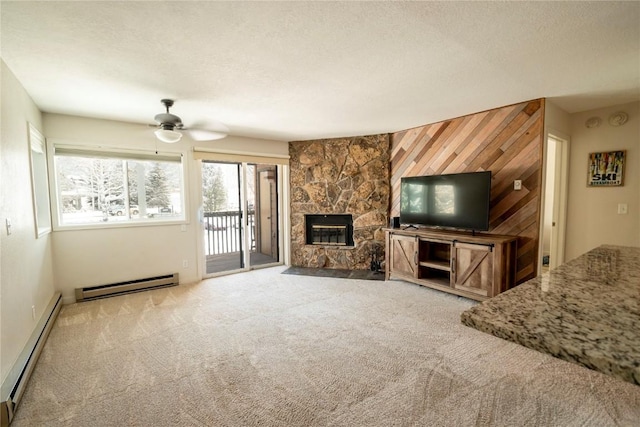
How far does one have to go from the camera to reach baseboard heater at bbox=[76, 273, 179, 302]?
3.72 m

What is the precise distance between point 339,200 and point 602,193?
360cm

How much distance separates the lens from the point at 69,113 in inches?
139

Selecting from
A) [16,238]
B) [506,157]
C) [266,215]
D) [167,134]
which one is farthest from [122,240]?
[506,157]

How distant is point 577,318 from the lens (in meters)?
0.80

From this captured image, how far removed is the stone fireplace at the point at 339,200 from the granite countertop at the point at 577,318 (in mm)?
3799

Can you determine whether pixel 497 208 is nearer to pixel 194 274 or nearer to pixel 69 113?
pixel 194 274

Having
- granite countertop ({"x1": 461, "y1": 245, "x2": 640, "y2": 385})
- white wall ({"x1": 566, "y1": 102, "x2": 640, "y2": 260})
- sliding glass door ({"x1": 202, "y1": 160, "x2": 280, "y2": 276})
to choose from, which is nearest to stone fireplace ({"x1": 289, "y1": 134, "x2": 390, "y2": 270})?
sliding glass door ({"x1": 202, "y1": 160, "x2": 280, "y2": 276})

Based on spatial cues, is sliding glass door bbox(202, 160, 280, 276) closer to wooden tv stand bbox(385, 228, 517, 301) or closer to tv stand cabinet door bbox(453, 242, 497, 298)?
wooden tv stand bbox(385, 228, 517, 301)

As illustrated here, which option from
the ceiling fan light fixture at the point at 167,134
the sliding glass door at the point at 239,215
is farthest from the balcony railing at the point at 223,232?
the ceiling fan light fixture at the point at 167,134

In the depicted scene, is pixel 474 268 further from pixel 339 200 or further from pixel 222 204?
pixel 222 204

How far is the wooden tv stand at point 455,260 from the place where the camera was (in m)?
3.32

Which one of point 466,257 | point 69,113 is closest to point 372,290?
point 466,257

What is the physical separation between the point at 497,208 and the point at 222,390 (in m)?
3.62

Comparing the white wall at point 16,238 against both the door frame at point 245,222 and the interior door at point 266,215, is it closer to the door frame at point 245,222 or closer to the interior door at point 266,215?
the door frame at point 245,222
